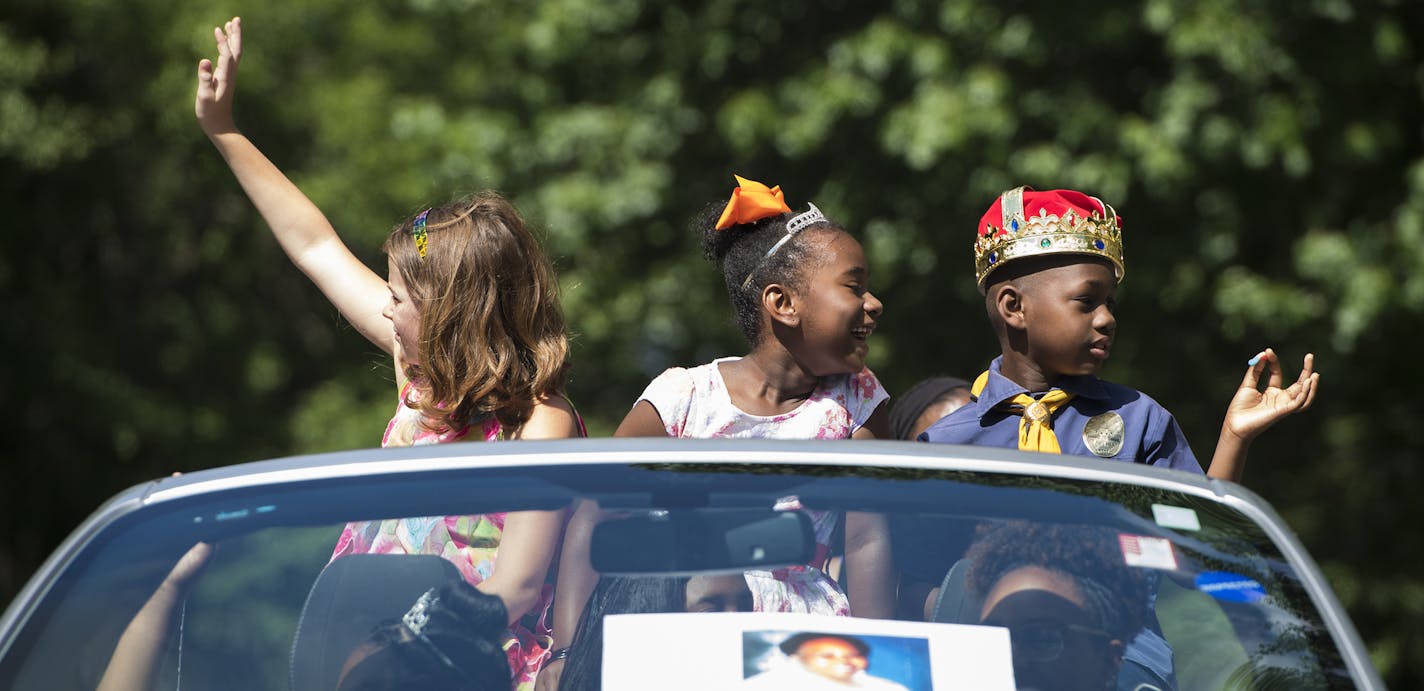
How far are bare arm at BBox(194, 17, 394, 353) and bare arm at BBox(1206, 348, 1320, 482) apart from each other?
1.66 metres

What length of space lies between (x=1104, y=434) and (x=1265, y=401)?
32 cm

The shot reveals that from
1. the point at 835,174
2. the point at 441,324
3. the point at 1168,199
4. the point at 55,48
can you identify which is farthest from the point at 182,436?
the point at 441,324

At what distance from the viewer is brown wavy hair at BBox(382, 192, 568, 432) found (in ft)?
10.9

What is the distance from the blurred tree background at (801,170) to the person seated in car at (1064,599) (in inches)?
248

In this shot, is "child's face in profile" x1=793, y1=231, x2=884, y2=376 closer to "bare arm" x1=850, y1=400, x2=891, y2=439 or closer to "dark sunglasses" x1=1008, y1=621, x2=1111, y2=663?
"bare arm" x1=850, y1=400, x2=891, y2=439

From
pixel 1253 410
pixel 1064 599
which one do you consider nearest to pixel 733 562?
pixel 1064 599

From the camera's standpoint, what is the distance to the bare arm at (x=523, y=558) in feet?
7.75

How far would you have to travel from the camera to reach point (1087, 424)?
149 inches

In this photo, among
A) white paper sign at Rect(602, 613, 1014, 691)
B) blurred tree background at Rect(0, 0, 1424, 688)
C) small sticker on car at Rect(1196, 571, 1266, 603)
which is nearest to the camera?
white paper sign at Rect(602, 613, 1014, 691)

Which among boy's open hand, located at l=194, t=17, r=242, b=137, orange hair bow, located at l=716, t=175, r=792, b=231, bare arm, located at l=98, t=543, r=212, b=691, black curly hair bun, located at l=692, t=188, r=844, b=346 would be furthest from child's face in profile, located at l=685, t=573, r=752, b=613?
boy's open hand, located at l=194, t=17, r=242, b=137

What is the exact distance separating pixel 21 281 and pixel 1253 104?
1012cm

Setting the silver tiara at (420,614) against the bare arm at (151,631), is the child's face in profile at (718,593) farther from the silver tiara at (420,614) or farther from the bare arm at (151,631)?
the bare arm at (151,631)

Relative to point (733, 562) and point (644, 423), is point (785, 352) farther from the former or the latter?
point (733, 562)

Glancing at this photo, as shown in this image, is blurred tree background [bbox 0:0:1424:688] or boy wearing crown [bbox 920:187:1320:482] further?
blurred tree background [bbox 0:0:1424:688]
